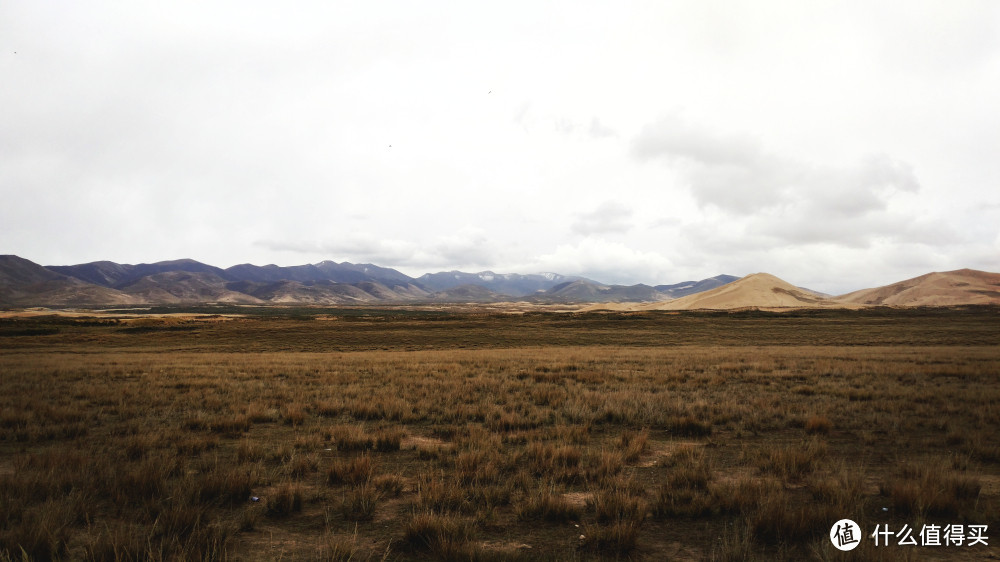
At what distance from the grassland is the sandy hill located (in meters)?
174

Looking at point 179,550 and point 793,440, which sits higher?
point 179,550

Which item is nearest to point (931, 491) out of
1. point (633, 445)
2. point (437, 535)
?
point (633, 445)

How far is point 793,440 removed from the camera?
8.49 meters

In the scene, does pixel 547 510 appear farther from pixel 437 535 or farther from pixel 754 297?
pixel 754 297

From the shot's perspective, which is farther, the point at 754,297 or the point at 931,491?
the point at 754,297

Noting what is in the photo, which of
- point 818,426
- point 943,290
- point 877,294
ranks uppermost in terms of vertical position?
point 943,290

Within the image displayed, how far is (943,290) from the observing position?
485 ft

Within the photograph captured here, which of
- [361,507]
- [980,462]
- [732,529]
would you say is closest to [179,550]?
[361,507]

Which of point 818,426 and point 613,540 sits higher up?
point 613,540

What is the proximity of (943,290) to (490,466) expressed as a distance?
213328mm

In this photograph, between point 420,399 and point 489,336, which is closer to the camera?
point 420,399

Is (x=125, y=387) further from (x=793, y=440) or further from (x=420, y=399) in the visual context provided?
(x=793, y=440)

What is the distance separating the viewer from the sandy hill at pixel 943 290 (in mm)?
134913

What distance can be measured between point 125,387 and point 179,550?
1437 centimetres
